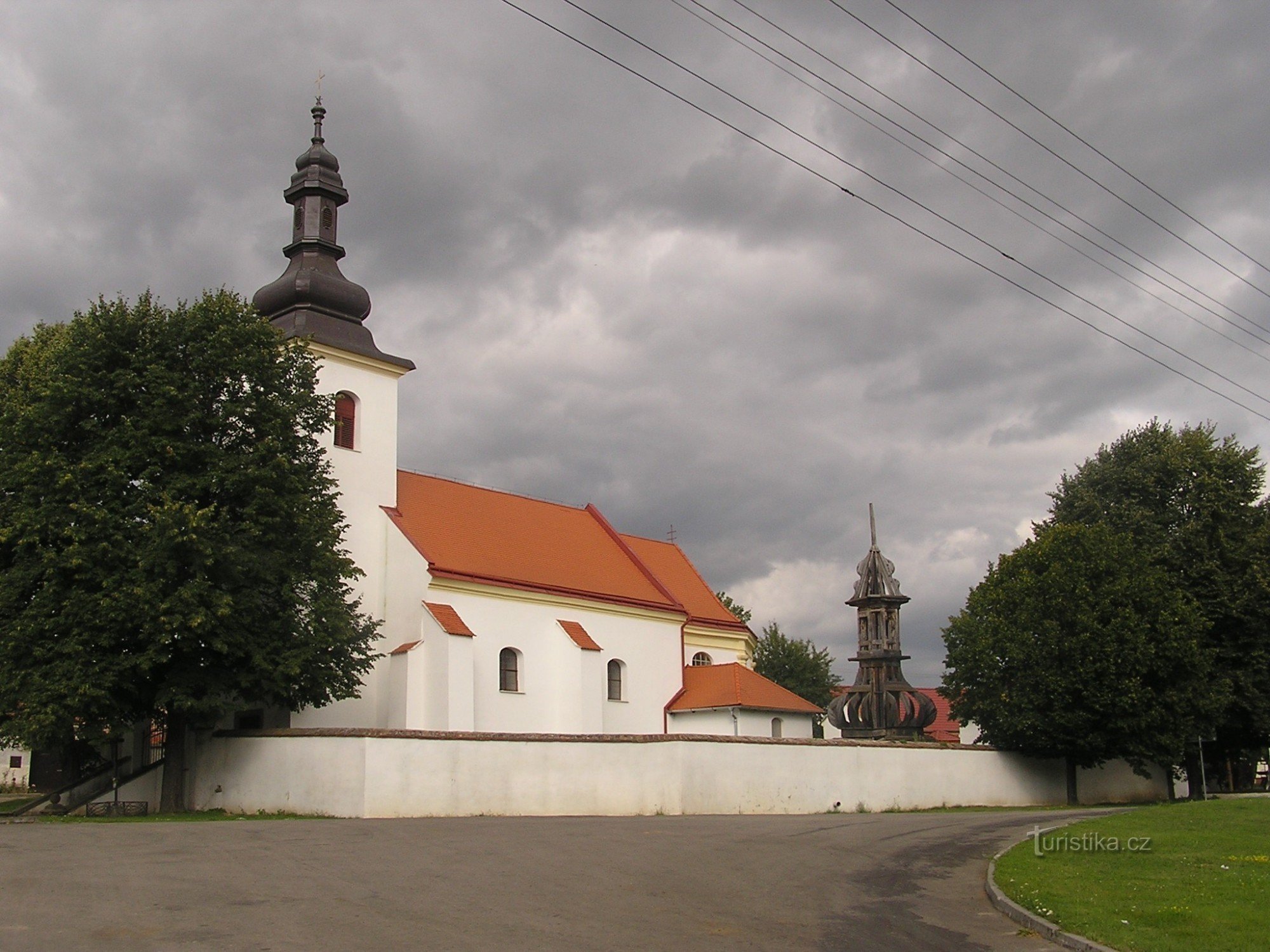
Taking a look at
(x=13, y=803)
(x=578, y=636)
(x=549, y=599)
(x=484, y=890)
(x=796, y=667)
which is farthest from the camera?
(x=796, y=667)

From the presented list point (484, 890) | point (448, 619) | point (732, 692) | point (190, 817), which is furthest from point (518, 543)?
point (484, 890)

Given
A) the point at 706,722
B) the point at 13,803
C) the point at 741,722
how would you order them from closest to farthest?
the point at 13,803
the point at 741,722
the point at 706,722

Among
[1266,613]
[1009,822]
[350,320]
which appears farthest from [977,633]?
[350,320]

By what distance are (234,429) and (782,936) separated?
66.1ft

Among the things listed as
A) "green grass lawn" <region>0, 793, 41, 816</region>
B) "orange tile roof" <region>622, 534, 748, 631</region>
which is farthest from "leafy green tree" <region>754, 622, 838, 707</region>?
"green grass lawn" <region>0, 793, 41, 816</region>

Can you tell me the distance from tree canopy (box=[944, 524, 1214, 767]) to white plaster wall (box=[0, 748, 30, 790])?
125 feet

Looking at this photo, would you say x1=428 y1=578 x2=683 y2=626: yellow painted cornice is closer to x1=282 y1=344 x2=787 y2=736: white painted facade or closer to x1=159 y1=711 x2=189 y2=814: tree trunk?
x1=282 y1=344 x2=787 y2=736: white painted facade

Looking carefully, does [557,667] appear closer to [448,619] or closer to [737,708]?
[448,619]

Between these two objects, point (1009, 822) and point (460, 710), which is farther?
point (460, 710)

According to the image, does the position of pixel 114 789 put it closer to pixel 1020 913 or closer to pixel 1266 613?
pixel 1020 913

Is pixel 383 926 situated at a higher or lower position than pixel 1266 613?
lower

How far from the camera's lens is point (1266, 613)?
128 feet

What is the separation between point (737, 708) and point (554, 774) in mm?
13771

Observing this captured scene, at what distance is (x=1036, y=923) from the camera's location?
35.5ft
